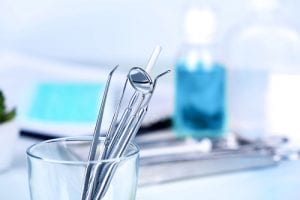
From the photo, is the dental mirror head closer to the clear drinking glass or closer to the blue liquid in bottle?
the clear drinking glass

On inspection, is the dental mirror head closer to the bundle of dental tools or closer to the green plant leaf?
the bundle of dental tools

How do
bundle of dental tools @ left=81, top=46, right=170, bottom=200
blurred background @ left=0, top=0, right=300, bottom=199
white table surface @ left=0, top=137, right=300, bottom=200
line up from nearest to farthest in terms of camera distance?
bundle of dental tools @ left=81, top=46, right=170, bottom=200 < white table surface @ left=0, top=137, right=300, bottom=200 < blurred background @ left=0, top=0, right=300, bottom=199

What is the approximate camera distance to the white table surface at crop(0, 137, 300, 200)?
0.49 meters

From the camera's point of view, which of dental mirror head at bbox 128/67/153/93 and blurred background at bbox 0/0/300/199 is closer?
dental mirror head at bbox 128/67/153/93

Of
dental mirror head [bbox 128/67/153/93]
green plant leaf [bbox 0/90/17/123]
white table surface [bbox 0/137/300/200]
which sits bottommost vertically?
white table surface [bbox 0/137/300/200]

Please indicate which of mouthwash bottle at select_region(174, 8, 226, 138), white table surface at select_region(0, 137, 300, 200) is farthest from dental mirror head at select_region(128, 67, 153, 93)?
mouthwash bottle at select_region(174, 8, 226, 138)

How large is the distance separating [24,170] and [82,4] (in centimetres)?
39

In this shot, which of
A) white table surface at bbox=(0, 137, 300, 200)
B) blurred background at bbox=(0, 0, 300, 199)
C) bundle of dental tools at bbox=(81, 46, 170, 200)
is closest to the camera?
bundle of dental tools at bbox=(81, 46, 170, 200)

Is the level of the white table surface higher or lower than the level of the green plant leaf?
lower

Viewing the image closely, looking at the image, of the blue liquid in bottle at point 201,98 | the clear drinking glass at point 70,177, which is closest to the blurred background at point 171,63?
the blue liquid in bottle at point 201,98

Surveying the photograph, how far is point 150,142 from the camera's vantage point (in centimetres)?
60

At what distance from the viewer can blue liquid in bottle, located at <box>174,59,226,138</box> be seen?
656 millimetres

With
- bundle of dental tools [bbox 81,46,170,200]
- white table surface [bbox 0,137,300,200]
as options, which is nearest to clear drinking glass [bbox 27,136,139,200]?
bundle of dental tools [bbox 81,46,170,200]

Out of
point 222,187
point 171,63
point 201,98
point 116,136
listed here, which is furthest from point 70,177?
point 171,63
